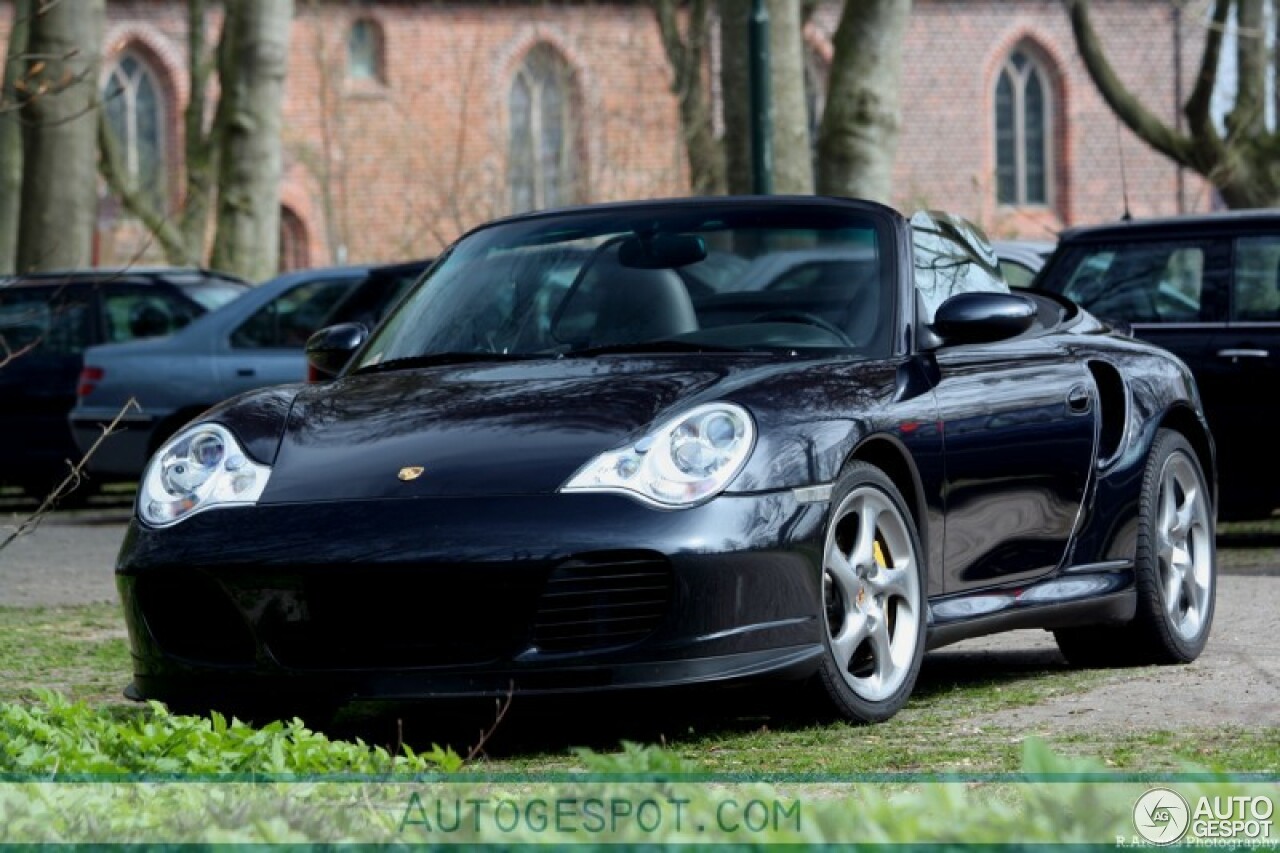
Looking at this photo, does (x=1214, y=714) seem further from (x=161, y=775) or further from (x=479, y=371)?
(x=161, y=775)

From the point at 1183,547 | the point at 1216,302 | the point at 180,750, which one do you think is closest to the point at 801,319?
the point at 1183,547

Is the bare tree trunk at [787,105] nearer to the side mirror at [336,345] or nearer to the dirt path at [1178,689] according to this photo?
the dirt path at [1178,689]

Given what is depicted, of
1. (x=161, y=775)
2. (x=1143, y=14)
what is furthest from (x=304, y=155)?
(x=161, y=775)

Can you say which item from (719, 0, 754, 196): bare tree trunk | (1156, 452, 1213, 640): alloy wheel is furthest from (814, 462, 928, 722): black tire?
(719, 0, 754, 196): bare tree trunk

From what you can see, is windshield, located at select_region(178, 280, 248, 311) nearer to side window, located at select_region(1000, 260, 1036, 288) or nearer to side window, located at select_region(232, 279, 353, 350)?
side window, located at select_region(232, 279, 353, 350)

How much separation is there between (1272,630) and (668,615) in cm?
353

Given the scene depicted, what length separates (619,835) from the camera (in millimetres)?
3771

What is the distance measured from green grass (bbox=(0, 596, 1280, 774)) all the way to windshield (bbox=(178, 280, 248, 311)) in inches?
386

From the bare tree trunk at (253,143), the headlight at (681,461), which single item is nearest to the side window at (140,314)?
the bare tree trunk at (253,143)

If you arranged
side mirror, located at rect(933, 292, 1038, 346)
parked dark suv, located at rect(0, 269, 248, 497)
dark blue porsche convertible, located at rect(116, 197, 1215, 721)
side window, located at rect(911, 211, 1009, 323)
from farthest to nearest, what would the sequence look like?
parked dark suv, located at rect(0, 269, 248, 497)
side window, located at rect(911, 211, 1009, 323)
side mirror, located at rect(933, 292, 1038, 346)
dark blue porsche convertible, located at rect(116, 197, 1215, 721)

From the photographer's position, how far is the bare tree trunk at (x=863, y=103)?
1878cm

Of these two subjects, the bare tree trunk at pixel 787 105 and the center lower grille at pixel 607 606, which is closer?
the center lower grille at pixel 607 606

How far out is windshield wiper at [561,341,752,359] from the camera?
708cm

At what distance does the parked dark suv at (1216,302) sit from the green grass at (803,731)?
400 centimetres
